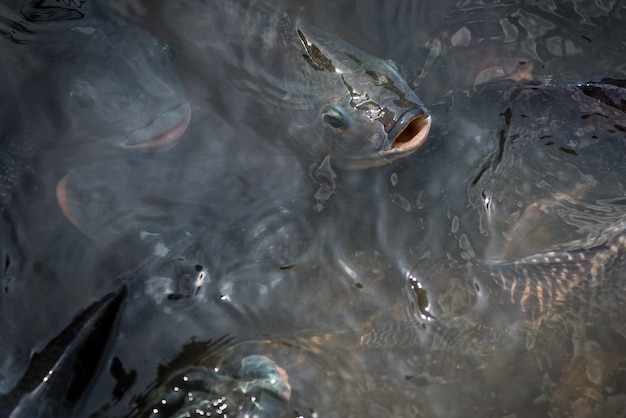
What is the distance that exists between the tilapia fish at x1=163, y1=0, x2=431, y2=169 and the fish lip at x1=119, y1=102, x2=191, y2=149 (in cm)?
33

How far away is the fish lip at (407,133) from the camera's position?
2.80 m

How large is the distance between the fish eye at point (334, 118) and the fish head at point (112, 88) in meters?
0.65

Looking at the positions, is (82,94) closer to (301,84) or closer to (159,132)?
(159,132)

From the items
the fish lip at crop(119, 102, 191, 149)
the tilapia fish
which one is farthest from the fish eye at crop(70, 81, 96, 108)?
the tilapia fish

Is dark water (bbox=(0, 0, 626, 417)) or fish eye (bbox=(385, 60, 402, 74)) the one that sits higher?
fish eye (bbox=(385, 60, 402, 74))

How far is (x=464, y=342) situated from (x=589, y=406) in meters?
0.52

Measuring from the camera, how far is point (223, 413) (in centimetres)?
231

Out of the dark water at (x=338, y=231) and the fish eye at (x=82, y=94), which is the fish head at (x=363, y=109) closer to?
the dark water at (x=338, y=231)

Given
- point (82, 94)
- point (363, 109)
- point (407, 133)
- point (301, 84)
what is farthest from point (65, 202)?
point (407, 133)

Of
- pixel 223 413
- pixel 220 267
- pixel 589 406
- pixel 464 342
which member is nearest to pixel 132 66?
pixel 220 267

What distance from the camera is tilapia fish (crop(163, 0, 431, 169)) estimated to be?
115 inches

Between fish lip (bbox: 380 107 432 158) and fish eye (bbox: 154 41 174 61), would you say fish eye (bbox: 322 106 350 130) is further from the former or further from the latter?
fish eye (bbox: 154 41 174 61)

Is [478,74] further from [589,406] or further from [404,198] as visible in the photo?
[589,406]

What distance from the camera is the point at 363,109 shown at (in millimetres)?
2912
